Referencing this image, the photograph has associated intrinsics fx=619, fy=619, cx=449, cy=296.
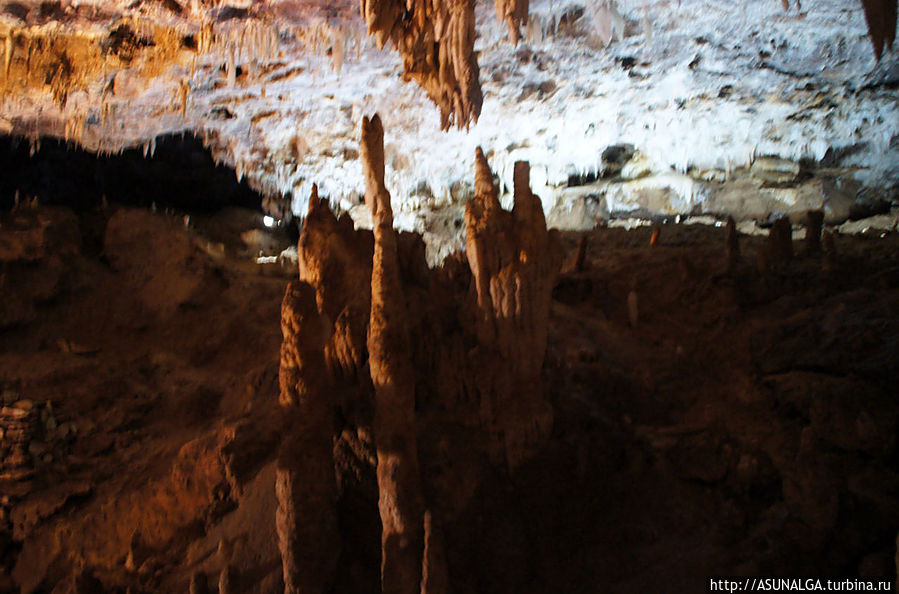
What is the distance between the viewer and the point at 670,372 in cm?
859

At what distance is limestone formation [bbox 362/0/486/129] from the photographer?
761cm

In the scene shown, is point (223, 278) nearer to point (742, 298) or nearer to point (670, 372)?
point (670, 372)

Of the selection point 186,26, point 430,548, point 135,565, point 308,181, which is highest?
point 186,26

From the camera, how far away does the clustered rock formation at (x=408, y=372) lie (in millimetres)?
5215

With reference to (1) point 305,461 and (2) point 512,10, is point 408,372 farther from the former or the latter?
(2) point 512,10

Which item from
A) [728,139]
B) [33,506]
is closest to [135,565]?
[33,506]

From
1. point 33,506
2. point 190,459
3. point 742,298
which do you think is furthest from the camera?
point 742,298

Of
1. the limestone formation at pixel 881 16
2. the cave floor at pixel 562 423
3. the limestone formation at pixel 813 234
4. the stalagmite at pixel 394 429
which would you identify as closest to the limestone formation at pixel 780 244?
the cave floor at pixel 562 423

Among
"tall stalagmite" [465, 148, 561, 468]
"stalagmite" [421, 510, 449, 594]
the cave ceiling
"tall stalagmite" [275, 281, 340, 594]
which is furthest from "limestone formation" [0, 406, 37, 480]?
"tall stalagmite" [465, 148, 561, 468]

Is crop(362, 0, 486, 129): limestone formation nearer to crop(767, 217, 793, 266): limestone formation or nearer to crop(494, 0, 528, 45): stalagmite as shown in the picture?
crop(494, 0, 528, 45): stalagmite

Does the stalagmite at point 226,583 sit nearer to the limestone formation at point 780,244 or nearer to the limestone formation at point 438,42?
the limestone formation at point 438,42

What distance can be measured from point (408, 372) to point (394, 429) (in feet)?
1.72

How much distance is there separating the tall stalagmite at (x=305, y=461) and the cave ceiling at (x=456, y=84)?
3.87 metres

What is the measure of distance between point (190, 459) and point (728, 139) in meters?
15.0
